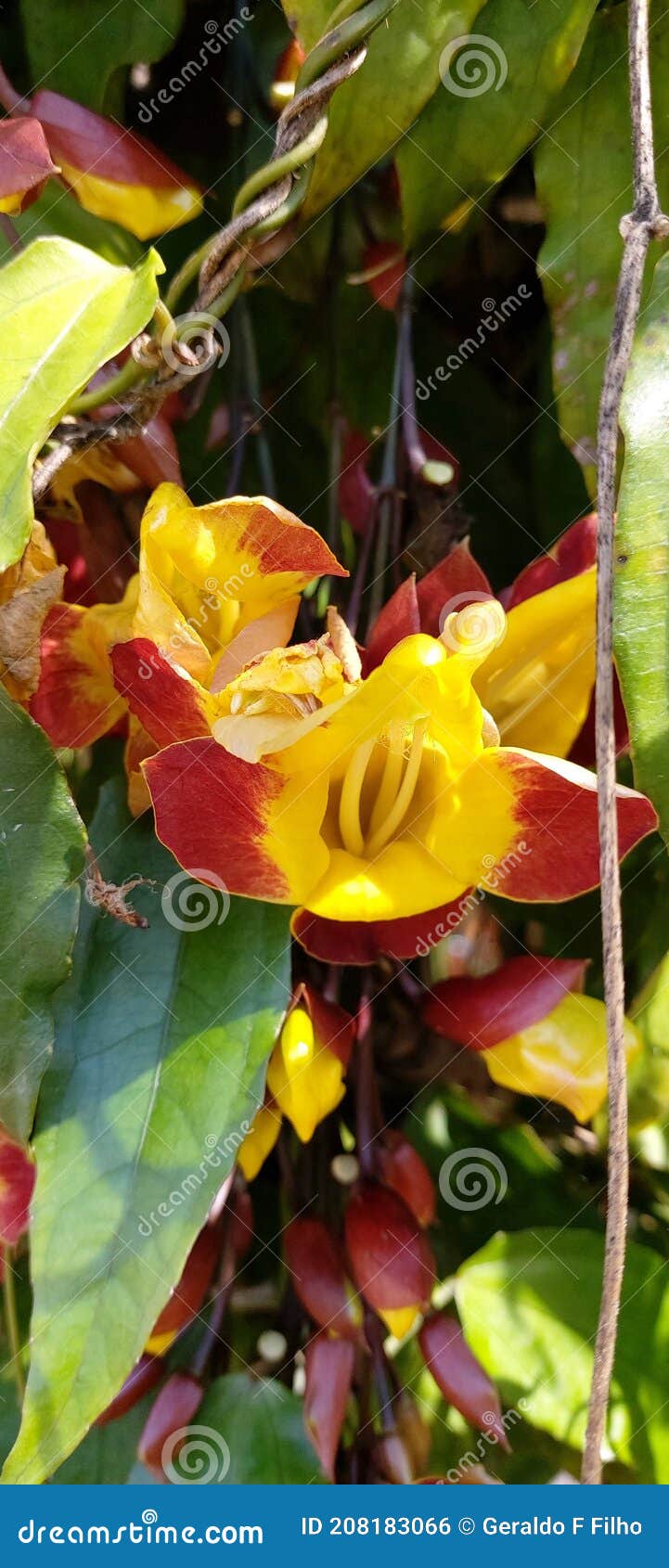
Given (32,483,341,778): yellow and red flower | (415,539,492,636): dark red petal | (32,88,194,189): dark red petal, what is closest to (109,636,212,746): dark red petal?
(32,483,341,778): yellow and red flower

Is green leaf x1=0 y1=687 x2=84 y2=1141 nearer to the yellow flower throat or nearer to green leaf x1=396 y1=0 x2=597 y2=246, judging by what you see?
the yellow flower throat

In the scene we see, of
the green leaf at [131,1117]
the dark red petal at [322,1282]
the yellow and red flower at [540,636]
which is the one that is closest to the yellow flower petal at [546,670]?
the yellow and red flower at [540,636]

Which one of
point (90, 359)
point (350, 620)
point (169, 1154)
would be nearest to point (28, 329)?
point (90, 359)

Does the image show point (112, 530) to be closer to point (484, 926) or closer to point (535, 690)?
point (535, 690)

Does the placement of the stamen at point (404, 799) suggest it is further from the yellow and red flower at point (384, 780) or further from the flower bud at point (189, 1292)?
the flower bud at point (189, 1292)

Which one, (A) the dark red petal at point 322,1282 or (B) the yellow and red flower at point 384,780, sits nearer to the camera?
(B) the yellow and red flower at point 384,780

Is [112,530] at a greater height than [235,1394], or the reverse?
[112,530]
